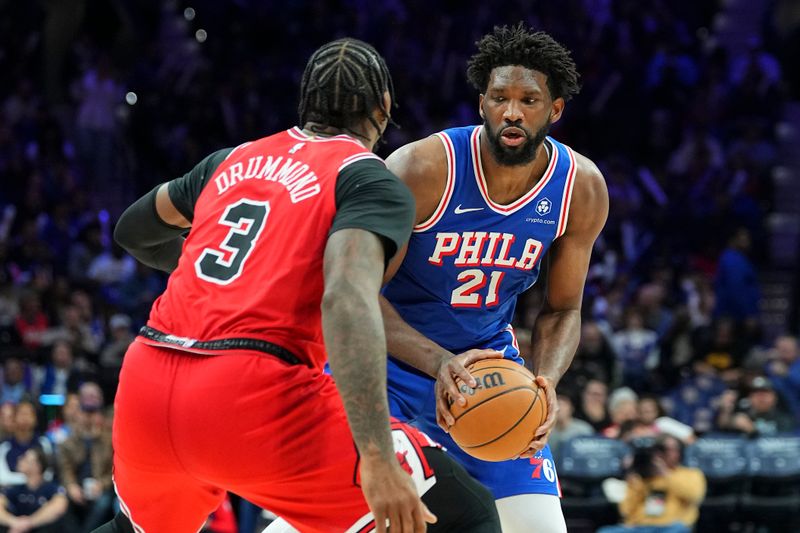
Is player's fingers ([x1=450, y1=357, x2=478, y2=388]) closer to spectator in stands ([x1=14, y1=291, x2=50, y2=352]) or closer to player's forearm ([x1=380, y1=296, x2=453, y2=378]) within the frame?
player's forearm ([x1=380, y1=296, x2=453, y2=378])

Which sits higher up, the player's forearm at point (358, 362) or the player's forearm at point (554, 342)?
the player's forearm at point (358, 362)

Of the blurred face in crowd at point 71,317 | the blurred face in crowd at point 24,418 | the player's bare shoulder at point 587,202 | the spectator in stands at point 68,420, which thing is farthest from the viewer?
the blurred face in crowd at point 71,317

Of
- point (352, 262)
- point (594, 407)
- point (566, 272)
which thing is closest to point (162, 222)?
point (352, 262)

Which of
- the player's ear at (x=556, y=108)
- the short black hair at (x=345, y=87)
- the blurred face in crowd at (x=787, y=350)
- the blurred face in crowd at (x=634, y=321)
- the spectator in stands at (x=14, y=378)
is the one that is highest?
the short black hair at (x=345, y=87)

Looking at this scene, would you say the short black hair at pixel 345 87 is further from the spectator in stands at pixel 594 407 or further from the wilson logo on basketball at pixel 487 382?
the spectator in stands at pixel 594 407

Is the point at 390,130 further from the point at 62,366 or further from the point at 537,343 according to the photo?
the point at 537,343

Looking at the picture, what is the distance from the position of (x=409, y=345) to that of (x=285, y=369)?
117 centimetres

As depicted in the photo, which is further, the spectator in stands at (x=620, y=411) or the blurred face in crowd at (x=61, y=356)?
the blurred face in crowd at (x=61, y=356)

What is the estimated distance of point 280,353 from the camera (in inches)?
125

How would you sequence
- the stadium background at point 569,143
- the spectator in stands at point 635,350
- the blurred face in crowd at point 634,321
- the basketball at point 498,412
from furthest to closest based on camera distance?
1. the blurred face in crowd at point 634,321
2. the spectator in stands at point 635,350
3. the stadium background at point 569,143
4. the basketball at point 498,412

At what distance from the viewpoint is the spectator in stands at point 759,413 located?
1017 centimetres

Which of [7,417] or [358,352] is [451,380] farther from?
[7,417]

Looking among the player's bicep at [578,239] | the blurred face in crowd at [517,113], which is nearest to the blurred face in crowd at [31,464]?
the player's bicep at [578,239]

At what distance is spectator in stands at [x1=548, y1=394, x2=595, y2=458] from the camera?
932 cm
